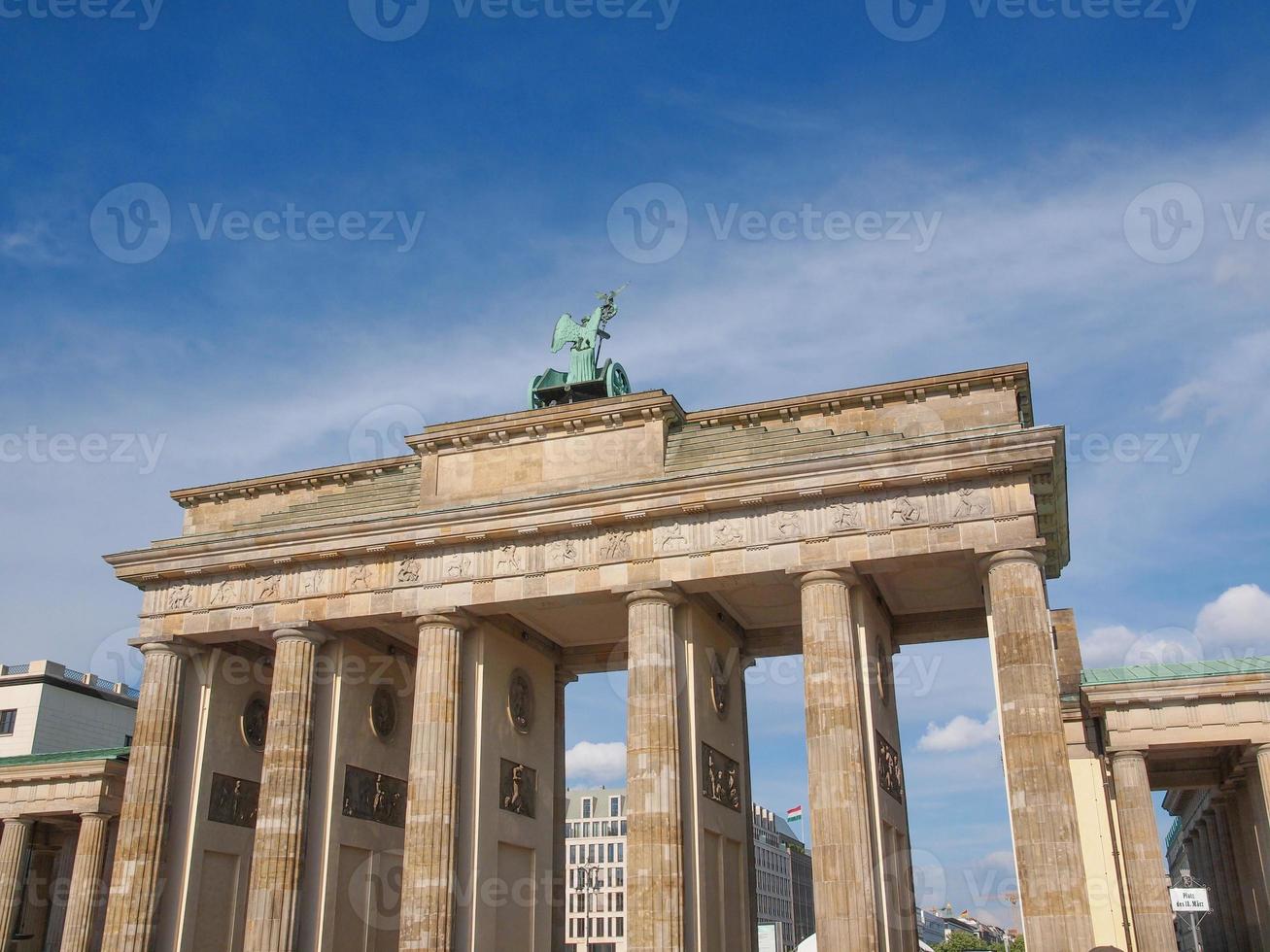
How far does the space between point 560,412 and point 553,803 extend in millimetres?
12114

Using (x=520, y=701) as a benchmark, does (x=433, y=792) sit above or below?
below

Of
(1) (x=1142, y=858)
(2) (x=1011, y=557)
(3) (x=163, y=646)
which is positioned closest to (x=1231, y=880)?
(1) (x=1142, y=858)

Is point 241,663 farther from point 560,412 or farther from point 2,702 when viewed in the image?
point 2,702

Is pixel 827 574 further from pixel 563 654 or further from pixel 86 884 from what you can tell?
pixel 86 884

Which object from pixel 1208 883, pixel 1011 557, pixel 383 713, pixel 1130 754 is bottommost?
pixel 1208 883

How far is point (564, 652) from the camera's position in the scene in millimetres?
36594

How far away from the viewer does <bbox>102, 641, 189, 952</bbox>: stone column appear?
30281mm

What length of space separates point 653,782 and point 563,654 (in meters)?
10.2

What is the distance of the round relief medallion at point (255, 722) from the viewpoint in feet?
115

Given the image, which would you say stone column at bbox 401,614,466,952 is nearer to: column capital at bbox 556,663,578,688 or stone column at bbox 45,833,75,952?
column capital at bbox 556,663,578,688

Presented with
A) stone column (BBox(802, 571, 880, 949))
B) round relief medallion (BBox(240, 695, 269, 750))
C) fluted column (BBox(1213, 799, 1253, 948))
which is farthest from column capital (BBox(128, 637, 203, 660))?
fluted column (BBox(1213, 799, 1253, 948))

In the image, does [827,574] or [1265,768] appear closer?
[827,574]

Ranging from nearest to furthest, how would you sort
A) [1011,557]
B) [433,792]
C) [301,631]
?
[1011,557] → [433,792] → [301,631]

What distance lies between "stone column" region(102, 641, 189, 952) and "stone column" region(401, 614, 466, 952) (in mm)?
7552
